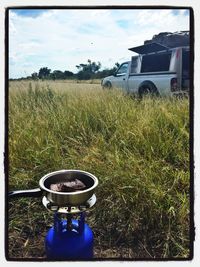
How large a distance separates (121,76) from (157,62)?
42 centimetres

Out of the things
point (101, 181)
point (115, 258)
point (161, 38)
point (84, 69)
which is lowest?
point (115, 258)

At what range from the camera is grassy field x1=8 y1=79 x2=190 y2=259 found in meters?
1.70

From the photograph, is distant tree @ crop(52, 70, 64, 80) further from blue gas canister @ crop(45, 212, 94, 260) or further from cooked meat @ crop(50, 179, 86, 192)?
blue gas canister @ crop(45, 212, 94, 260)

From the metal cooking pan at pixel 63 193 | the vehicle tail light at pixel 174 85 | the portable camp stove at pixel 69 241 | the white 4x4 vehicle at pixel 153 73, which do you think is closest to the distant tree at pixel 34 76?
the white 4x4 vehicle at pixel 153 73

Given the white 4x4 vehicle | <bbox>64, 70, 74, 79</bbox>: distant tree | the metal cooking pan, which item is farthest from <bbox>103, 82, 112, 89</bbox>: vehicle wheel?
the metal cooking pan

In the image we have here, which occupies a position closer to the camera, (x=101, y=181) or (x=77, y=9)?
(x=77, y=9)

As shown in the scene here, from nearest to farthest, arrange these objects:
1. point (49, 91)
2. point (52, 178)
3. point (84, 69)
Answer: point (52, 178)
point (84, 69)
point (49, 91)

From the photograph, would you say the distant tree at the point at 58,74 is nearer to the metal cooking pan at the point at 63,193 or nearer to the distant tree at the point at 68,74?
the distant tree at the point at 68,74

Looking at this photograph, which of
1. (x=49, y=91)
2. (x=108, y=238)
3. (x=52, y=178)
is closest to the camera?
(x=52, y=178)

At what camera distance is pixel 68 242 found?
4.76 ft

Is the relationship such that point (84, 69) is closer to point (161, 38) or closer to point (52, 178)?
point (161, 38)
